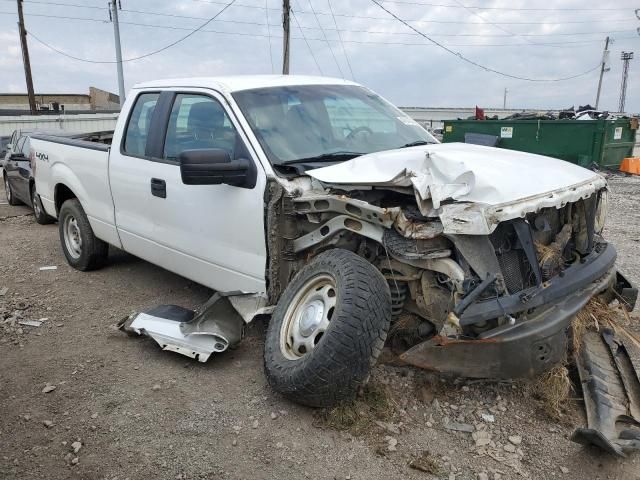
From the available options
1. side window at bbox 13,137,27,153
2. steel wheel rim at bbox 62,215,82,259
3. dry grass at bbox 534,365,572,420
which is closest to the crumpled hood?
dry grass at bbox 534,365,572,420

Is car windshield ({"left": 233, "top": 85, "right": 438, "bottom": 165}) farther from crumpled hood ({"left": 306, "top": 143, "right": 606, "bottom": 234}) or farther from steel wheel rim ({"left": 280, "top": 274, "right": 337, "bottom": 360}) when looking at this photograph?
steel wheel rim ({"left": 280, "top": 274, "right": 337, "bottom": 360})

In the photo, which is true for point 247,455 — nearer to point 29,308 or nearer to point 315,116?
point 315,116

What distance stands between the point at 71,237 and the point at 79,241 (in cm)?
21

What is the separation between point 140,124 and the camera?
4.80 meters

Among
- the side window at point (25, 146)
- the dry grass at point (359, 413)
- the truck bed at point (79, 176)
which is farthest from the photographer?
the side window at point (25, 146)

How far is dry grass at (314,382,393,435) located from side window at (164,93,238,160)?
1.75 m

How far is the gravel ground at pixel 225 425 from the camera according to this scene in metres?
2.80

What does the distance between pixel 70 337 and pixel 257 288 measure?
1.63m

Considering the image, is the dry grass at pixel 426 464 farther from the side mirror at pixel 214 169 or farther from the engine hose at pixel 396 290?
the side mirror at pixel 214 169

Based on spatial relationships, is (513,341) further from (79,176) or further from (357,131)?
(79,176)

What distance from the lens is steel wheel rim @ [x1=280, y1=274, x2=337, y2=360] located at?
325 cm

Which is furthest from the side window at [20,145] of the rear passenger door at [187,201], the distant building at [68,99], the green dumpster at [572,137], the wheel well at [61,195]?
the distant building at [68,99]

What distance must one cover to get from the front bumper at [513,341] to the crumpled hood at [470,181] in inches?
15.6

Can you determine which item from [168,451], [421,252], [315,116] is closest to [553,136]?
[315,116]
